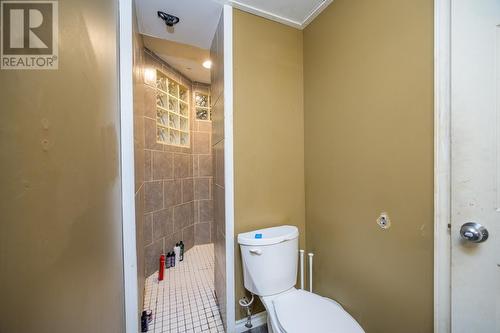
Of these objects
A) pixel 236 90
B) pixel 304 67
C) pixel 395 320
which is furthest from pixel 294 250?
pixel 304 67

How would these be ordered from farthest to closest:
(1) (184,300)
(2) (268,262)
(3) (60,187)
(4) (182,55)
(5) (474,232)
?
(4) (182,55) < (1) (184,300) < (2) (268,262) < (5) (474,232) < (3) (60,187)

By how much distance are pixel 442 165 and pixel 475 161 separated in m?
0.09

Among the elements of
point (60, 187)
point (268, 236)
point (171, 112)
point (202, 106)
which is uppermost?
point (202, 106)

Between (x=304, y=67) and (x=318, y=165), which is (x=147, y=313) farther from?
(x=304, y=67)

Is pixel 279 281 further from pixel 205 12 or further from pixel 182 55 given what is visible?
Answer: pixel 182 55

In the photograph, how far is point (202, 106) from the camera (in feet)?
9.28

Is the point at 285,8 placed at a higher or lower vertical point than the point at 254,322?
higher

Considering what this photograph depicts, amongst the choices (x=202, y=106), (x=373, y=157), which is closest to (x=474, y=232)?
(x=373, y=157)

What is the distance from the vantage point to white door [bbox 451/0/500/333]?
673mm

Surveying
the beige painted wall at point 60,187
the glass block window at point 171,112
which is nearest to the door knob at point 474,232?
the beige painted wall at point 60,187

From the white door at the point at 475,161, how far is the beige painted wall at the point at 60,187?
123 centimetres

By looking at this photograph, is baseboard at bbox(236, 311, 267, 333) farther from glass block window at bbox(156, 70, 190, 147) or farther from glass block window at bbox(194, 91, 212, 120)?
glass block window at bbox(194, 91, 212, 120)

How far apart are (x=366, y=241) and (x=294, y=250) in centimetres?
42

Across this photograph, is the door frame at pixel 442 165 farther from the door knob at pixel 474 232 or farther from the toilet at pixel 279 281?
the toilet at pixel 279 281
